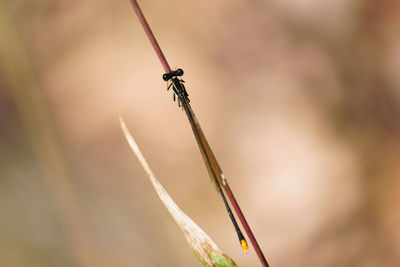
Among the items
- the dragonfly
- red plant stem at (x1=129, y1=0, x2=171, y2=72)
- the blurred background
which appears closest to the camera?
red plant stem at (x1=129, y1=0, x2=171, y2=72)

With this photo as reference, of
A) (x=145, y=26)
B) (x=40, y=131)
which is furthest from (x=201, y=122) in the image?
(x=145, y=26)

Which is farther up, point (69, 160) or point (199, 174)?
point (69, 160)

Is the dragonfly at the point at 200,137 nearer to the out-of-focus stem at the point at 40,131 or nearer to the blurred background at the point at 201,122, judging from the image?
the blurred background at the point at 201,122

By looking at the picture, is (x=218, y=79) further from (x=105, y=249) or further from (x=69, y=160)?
(x=105, y=249)

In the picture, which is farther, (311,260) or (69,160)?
(69,160)

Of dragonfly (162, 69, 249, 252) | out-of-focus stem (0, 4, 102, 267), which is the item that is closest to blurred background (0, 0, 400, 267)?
out-of-focus stem (0, 4, 102, 267)

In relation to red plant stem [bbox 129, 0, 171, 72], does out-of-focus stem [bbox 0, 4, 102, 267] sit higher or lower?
higher

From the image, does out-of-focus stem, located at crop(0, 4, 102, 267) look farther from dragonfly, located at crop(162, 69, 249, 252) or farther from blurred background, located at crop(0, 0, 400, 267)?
dragonfly, located at crop(162, 69, 249, 252)

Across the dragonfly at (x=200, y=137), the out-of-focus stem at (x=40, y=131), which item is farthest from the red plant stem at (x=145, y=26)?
the out-of-focus stem at (x=40, y=131)

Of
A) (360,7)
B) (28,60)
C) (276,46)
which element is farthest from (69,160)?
(360,7)

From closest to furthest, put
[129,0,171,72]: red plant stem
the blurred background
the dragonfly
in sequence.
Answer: [129,0,171,72]: red plant stem < the dragonfly < the blurred background
